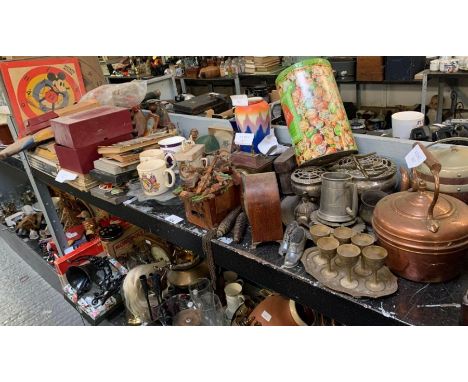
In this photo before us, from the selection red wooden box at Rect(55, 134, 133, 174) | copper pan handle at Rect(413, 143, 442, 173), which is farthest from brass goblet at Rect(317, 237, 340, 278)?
red wooden box at Rect(55, 134, 133, 174)

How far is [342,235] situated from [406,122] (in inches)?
24.1

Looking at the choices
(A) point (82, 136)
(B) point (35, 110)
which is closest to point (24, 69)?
(B) point (35, 110)

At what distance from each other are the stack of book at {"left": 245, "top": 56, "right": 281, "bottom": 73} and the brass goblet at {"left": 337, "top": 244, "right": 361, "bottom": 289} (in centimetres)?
337

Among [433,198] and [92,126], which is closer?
[433,198]

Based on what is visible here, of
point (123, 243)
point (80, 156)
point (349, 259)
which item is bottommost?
point (123, 243)

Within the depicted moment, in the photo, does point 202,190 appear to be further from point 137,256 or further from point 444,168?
point 137,256

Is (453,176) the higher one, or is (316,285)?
(453,176)

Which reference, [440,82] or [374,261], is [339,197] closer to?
[374,261]

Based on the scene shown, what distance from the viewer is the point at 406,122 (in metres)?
1.23

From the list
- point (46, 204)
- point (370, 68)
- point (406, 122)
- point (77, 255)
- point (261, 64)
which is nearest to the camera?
point (406, 122)

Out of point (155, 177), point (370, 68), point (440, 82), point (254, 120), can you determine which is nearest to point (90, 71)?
point (155, 177)

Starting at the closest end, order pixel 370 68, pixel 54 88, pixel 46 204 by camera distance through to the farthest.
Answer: pixel 54 88
pixel 46 204
pixel 370 68

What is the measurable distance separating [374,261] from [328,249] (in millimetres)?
99

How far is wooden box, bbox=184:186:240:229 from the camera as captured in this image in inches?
43.0
